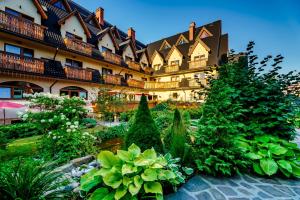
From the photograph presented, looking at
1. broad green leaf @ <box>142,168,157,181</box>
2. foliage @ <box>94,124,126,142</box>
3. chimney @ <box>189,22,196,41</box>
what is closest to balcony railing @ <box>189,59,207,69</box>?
chimney @ <box>189,22,196,41</box>

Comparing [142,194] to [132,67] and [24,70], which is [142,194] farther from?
[132,67]

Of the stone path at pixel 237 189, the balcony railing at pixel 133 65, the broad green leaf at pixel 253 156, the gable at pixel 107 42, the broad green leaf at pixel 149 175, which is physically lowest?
the stone path at pixel 237 189

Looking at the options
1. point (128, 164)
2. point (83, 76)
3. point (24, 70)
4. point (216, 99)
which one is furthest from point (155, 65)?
point (128, 164)

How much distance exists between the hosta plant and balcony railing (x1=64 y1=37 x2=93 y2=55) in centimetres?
1567

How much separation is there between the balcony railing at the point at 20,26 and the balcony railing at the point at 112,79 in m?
7.17

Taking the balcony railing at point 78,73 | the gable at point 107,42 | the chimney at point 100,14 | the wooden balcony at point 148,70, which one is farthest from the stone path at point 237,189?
the chimney at point 100,14

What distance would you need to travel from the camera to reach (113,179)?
2410mm

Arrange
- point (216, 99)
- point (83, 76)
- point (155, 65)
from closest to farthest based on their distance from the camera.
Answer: point (216, 99) → point (83, 76) → point (155, 65)

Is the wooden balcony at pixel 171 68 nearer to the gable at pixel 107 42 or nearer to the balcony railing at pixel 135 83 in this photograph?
the balcony railing at pixel 135 83

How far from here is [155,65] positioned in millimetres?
29328

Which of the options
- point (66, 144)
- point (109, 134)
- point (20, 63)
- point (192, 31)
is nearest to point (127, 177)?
point (66, 144)

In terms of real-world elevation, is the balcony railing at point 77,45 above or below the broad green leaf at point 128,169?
above

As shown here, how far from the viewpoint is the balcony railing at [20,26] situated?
36.3 feet

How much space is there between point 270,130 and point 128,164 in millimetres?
4575
